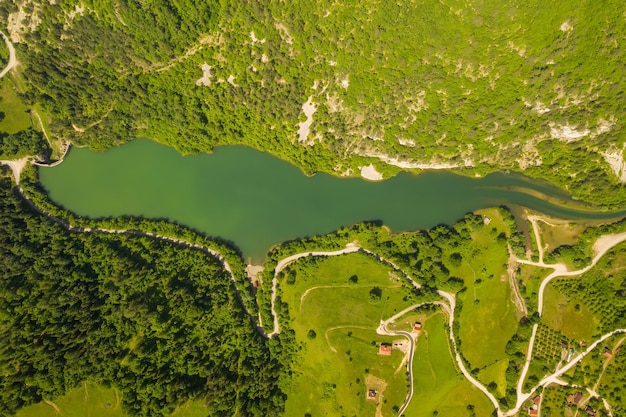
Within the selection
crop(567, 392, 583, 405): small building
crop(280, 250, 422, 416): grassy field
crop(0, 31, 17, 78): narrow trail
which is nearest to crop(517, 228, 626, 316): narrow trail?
crop(567, 392, 583, 405): small building

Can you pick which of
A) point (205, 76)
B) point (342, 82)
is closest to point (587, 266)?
point (342, 82)

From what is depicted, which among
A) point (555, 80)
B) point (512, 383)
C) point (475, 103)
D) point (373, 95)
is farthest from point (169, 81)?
point (512, 383)

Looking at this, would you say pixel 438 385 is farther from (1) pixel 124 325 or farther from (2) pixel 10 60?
(2) pixel 10 60

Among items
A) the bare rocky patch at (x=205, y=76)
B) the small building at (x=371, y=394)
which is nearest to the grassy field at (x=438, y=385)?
the small building at (x=371, y=394)

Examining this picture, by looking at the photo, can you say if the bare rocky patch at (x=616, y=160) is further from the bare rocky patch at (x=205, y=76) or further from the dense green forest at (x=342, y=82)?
the bare rocky patch at (x=205, y=76)

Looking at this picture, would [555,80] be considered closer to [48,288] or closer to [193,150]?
[193,150]

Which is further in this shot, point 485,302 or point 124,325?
point 485,302
